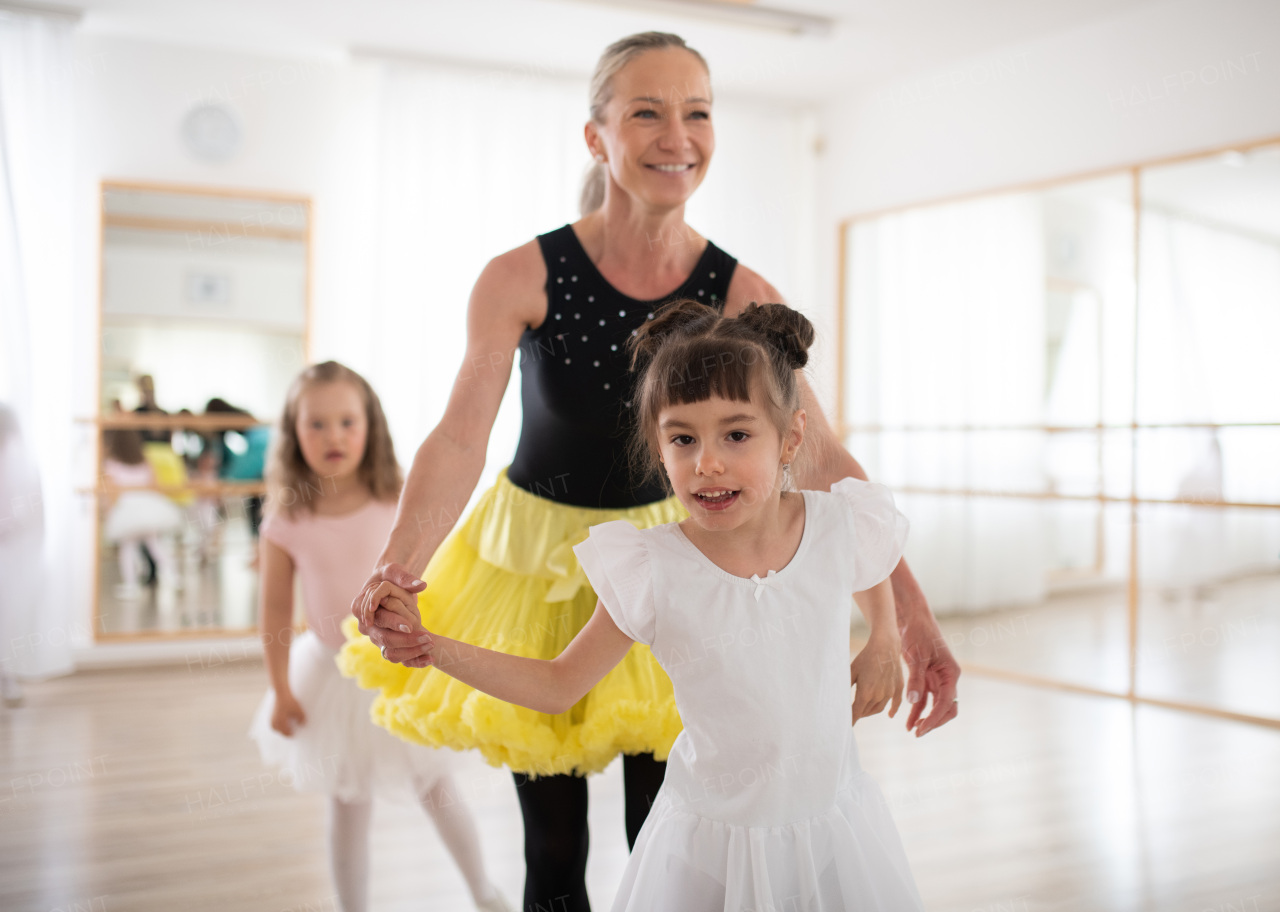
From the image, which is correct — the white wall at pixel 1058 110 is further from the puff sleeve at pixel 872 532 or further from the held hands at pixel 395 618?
the held hands at pixel 395 618

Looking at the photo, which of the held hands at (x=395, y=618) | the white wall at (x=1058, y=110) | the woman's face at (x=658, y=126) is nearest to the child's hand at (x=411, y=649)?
the held hands at (x=395, y=618)

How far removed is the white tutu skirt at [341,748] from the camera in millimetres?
2055

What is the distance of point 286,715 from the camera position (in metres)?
2.10

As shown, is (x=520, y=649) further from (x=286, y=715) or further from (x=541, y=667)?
(x=286, y=715)

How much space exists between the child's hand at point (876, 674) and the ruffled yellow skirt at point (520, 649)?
0.81ft

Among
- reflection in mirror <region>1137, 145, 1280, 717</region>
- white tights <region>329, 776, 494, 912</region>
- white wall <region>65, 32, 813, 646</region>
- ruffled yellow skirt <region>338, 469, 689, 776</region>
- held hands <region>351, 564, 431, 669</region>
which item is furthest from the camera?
white wall <region>65, 32, 813, 646</region>

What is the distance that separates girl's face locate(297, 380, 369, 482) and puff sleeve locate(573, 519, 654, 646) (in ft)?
3.96

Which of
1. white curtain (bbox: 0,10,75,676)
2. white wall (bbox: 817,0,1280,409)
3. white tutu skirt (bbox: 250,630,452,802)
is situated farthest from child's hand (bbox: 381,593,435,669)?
white curtain (bbox: 0,10,75,676)

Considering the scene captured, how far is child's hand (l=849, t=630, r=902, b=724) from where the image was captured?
135 centimetres

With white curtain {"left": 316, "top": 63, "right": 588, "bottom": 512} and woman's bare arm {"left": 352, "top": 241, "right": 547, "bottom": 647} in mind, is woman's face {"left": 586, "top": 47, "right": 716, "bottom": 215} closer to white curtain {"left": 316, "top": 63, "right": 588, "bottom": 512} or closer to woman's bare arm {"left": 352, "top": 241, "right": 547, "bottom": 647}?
woman's bare arm {"left": 352, "top": 241, "right": 547, "bottom": 647}

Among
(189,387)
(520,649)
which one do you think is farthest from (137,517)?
(520,649)

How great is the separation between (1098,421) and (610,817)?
8.90 ft

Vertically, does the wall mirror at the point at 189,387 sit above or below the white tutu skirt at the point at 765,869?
above

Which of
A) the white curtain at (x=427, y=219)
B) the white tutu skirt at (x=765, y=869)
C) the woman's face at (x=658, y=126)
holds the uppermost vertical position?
the white curtain at (x=427, y=219)
